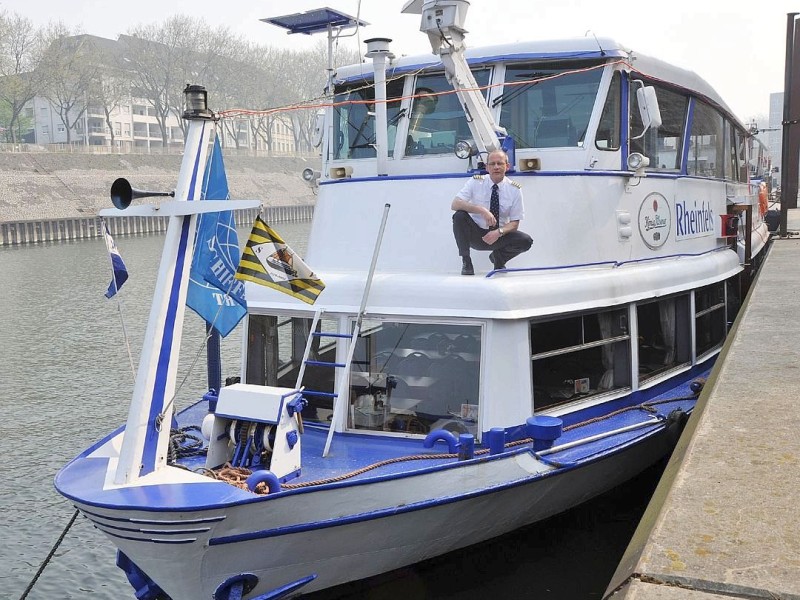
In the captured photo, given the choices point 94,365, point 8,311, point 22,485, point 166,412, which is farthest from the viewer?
point 8,311

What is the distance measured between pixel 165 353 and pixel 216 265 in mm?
762

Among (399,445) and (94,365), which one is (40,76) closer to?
(94,365)

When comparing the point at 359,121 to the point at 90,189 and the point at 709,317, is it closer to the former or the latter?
the point at 709,317

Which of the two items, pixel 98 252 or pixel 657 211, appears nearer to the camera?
pixel 657 211

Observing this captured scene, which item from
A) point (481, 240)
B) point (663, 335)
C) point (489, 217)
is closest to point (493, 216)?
point (489, 217)

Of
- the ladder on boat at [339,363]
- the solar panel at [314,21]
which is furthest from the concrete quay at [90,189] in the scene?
the ladder on boat at [339,363]

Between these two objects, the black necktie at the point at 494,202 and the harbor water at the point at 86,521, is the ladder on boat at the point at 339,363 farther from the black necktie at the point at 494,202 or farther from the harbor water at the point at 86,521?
the harbor water at the point at 86,521

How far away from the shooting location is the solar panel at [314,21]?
32.2ft

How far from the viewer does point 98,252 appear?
41875mm

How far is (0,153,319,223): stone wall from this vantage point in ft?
185

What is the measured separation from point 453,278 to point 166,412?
8.75 ft

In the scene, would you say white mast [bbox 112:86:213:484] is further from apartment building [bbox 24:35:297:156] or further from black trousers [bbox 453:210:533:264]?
apartment building [bbox 24:35:297:156]

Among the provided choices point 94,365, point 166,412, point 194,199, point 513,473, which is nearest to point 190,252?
point 194,199

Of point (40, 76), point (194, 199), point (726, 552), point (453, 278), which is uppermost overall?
point (40, 76)
